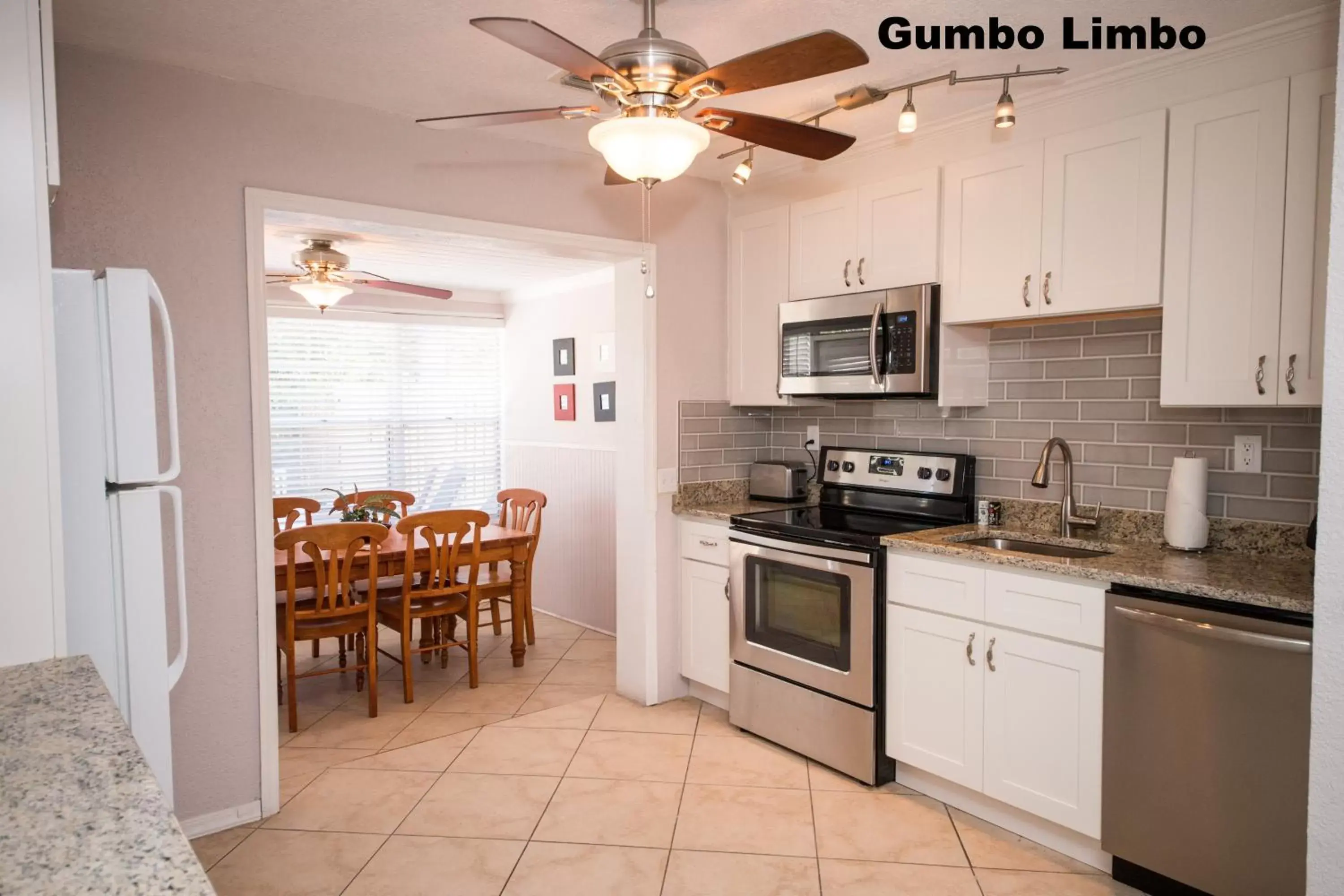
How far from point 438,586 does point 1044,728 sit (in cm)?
284

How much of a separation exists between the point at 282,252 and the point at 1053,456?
13.7 feet

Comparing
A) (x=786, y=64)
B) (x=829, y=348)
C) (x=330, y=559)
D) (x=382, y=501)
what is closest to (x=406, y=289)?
(x=382, y=501)

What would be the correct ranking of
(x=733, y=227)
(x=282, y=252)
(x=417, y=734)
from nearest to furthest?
(x=417, y=734), (x=733, y=227), (x=282, y=252)

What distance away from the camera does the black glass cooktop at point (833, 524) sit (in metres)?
2.98

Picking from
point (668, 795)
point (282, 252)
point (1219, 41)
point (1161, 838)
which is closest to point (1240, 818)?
point (1161, 838)

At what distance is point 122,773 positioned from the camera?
1.04 m

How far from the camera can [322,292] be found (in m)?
4.39

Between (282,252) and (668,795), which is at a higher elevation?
(282,252)

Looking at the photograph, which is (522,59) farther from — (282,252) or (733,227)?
(282,252)

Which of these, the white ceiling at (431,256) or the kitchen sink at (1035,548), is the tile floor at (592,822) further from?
the white ceiling at (431,256)

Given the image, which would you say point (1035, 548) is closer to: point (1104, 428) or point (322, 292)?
point (1104, 428)

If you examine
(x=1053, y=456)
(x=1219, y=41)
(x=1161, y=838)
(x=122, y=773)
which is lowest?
(x=1161, y=838)

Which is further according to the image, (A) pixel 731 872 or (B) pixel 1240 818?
(A) pixel 731 872

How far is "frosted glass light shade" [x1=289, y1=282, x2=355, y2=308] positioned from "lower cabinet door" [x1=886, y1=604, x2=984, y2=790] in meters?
3.27
